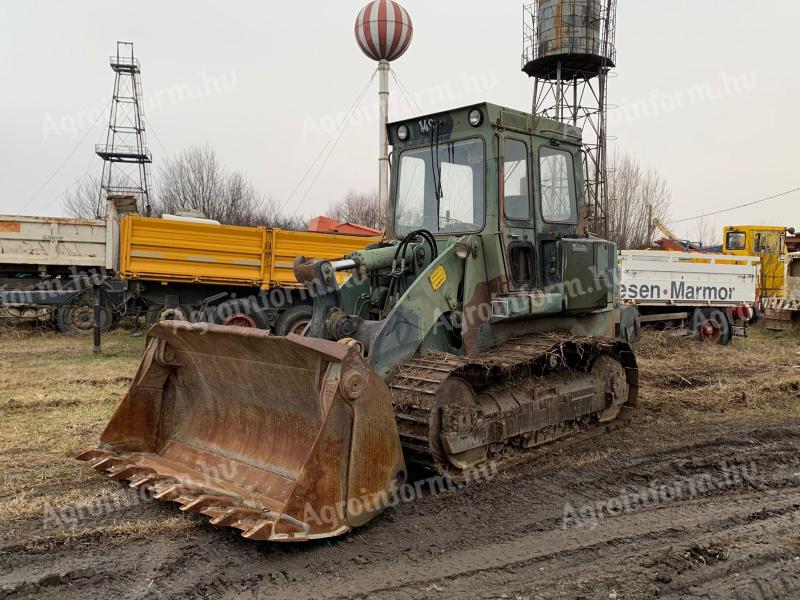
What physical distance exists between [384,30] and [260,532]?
1408 cm

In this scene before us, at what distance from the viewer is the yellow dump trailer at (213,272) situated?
41.9ft

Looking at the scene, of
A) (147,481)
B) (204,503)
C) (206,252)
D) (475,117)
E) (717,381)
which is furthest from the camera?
(206,252)

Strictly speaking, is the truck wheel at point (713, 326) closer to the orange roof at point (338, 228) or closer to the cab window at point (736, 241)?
the cab window at point (736, 241)

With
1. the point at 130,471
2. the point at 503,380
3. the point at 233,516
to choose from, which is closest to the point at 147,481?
the point at 130,471

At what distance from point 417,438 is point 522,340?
1.69 metres

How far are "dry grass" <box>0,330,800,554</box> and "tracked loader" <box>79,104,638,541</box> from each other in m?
0.34

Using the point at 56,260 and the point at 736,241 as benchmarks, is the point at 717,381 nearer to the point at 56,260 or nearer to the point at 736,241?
the point at 56,260

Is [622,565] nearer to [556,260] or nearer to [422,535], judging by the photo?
[422,535]

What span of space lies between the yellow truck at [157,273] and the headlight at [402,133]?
271 inches

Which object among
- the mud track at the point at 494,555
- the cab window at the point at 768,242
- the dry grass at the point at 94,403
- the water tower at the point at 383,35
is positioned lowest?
the mud track at the point at 494,555

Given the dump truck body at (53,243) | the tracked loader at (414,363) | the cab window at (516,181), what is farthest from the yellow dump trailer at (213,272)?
the cab window at (516,181)

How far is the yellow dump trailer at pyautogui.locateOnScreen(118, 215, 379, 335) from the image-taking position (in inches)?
503

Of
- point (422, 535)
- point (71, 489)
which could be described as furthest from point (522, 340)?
point (71, 489)

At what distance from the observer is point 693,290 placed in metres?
14.0
